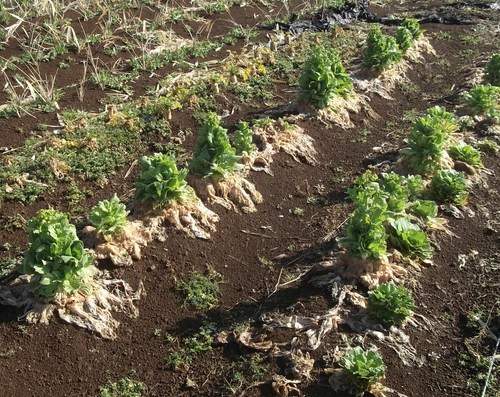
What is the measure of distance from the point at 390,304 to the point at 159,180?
7.88 ft

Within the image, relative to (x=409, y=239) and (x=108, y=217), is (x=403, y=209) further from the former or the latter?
(x=108, y=217)

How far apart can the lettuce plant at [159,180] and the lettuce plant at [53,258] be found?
1.05 m

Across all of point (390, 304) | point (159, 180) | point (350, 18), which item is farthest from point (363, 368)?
point (350, 18)

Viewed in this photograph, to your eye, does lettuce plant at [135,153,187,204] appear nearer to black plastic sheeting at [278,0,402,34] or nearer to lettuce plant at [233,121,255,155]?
lettuce plant at [233,121,255,155]

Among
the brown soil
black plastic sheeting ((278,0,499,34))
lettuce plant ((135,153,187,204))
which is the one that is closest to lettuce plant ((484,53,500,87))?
the brown soil

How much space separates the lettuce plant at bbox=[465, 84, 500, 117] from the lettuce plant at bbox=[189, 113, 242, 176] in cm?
421

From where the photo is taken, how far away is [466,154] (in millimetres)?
7062

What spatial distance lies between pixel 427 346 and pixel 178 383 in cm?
207

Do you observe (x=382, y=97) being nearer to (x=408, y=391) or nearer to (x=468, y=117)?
(x=468, y=117)

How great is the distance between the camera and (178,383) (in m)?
4.37

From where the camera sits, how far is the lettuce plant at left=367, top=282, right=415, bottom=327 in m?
4.67

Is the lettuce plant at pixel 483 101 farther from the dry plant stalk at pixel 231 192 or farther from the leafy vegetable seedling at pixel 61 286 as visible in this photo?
the leafy vegetable seedling at pixel 61 286

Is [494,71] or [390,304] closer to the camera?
[390,304]

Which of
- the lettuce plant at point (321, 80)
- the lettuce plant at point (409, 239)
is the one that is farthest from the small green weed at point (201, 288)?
the lettuce plant at point (321, 80)
